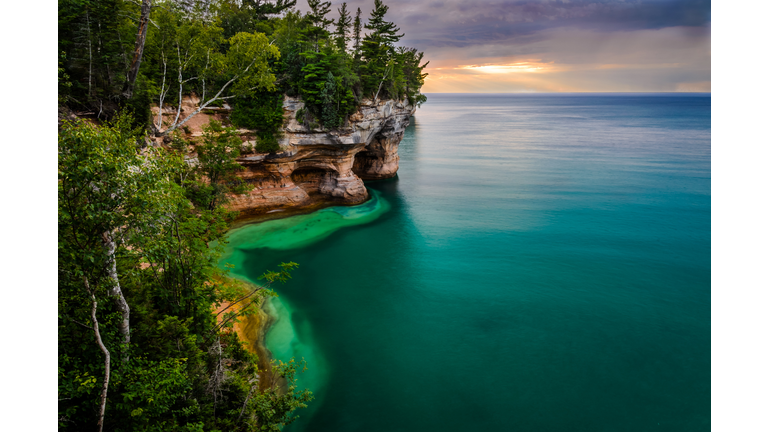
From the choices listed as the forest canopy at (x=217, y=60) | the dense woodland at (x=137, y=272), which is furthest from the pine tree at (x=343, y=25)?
the dense woodland at (x=137, y=272)

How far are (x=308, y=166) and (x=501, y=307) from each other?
21.1 metres

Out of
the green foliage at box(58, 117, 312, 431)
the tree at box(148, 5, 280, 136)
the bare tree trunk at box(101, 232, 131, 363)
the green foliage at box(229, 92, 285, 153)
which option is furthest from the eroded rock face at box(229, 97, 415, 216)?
the bare tree trunk at box(101, 232, 131, 363)

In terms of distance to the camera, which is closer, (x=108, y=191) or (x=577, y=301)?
(x=108, y=191)

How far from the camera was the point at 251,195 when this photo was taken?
3020 cm

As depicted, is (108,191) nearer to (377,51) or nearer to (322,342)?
(322,342)

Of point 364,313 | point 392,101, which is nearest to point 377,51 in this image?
point 392,101

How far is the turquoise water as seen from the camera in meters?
13.8

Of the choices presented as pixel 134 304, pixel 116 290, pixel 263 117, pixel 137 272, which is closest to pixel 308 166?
pixel 263 117

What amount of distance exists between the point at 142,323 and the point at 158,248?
9.10ft

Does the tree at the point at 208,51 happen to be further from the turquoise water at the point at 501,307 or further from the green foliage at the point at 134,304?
the green foliage at the point at 134,304

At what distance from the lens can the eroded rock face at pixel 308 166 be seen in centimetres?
3011

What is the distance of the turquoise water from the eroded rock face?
2.57 m

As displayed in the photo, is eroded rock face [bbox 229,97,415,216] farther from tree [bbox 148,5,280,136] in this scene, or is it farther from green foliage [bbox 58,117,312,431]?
green foliage [bbox 58,117,312,431]

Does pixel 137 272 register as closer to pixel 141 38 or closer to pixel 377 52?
pixel 141 38
